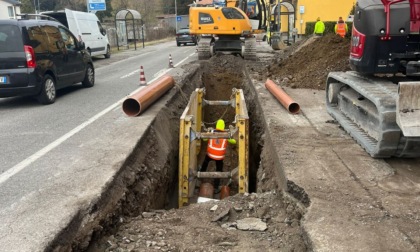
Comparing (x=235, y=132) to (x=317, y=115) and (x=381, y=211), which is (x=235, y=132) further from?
(x=381, y=211)

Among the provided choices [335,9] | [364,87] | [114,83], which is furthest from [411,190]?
[335,9]

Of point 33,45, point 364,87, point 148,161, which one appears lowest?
point 148,161

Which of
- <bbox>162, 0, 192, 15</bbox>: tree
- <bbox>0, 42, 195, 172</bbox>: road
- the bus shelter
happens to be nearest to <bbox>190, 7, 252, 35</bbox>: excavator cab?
<bbox>0, 42, 195, 172</bbox>: road

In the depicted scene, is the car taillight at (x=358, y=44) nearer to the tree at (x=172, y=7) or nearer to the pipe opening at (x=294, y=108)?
the pipe opening at (x=294, y=108)

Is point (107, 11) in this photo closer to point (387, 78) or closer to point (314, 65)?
point (314, 65)

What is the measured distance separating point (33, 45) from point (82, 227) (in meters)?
6.98

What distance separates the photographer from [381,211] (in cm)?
373

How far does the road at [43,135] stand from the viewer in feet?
15.5

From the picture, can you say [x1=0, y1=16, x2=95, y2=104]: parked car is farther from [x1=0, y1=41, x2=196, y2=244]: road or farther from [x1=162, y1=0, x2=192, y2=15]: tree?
[x1=162, y1=0, x2=192, y2=15]: tree

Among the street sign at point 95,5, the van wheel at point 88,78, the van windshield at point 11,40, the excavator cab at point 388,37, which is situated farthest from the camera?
the street sign at point 95,5

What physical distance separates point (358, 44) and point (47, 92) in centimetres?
738

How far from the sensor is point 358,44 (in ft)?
18.1

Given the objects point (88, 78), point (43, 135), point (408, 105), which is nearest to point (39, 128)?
point (43, 135)

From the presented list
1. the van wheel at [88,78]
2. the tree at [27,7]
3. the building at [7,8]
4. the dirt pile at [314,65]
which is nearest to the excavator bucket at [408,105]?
the dirt pile at [314,65]
